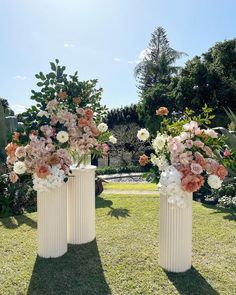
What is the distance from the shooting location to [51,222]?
3.66 m

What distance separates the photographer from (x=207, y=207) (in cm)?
661

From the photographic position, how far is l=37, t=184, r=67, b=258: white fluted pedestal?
3.65 meters

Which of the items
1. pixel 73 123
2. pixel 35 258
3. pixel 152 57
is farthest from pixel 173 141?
pixel 152 57

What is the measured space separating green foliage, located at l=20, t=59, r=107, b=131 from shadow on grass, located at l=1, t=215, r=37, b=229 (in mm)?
2197

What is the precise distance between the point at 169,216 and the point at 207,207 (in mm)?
3514

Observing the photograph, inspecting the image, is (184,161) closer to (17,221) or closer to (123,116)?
(17,221)

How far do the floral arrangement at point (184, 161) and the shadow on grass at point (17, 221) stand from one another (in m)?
2.85

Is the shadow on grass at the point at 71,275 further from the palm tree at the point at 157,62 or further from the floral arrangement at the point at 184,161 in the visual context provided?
the palm tree at the point at 157,62

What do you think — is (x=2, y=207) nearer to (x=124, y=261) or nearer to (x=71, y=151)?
(x=71, y=151)

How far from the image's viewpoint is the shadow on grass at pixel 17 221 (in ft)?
17.5

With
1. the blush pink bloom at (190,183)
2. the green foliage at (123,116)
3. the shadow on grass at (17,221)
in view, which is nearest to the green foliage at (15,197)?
the shadow on grass at (17,221)

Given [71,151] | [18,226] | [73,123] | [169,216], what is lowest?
[18,226]

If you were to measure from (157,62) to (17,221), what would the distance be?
80.3 feet

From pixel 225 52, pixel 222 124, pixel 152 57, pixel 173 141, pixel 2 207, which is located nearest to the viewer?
pixel 173 141
